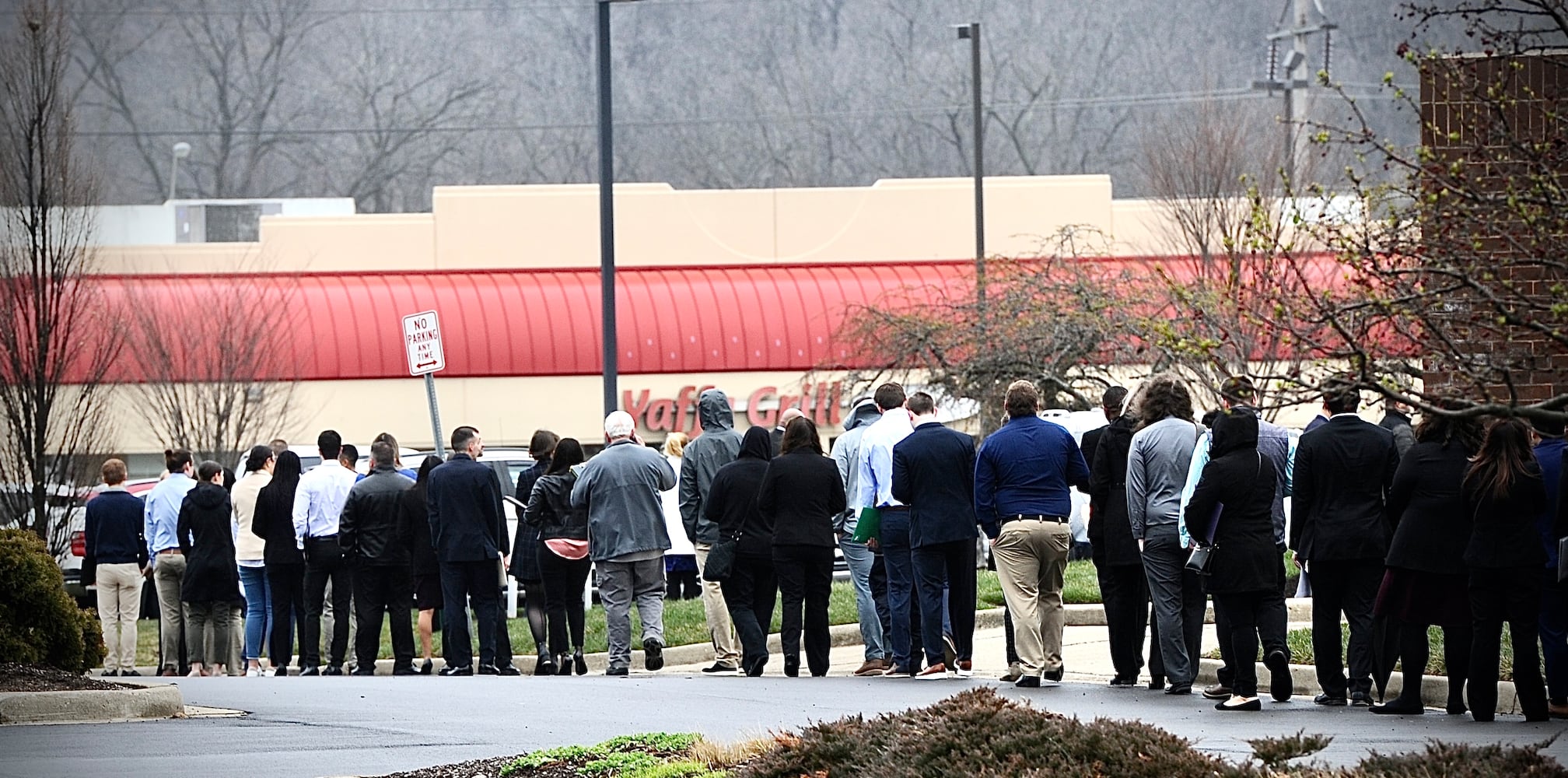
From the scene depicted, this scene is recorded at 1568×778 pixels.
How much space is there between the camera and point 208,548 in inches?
636

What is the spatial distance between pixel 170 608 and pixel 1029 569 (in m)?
8.18

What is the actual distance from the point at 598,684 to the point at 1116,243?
25975mm

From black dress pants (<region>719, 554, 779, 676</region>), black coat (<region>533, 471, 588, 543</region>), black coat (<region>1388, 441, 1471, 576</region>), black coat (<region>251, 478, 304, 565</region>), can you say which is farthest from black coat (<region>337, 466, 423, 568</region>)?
black coat (<region>1388, 441, 1471, 576</region>)

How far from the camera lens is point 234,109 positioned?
69.4 meters

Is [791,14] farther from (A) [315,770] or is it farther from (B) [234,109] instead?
(A) [315,770]

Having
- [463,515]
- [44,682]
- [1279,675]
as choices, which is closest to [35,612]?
[44,682]

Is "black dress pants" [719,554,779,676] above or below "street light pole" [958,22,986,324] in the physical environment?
below

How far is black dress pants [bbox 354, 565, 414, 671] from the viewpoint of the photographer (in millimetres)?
15531

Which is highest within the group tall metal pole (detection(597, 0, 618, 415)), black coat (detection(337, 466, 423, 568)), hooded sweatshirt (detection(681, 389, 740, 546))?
tall metal pole (detection(597, 0, 618, 415))

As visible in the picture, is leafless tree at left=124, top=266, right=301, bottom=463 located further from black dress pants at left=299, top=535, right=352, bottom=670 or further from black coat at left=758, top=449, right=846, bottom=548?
black coat at left=758, top=449, right=846, bottom=548

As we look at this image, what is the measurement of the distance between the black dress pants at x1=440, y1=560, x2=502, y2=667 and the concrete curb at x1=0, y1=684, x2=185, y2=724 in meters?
3.28

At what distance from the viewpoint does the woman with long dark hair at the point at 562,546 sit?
48.7 ft

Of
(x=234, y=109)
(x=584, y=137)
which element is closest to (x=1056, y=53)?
(x=584, y=137)

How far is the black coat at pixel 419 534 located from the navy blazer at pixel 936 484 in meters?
4.31
